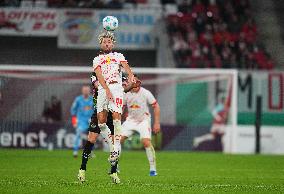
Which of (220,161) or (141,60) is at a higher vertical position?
(141,60)

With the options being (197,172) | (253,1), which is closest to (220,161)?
(197,172)

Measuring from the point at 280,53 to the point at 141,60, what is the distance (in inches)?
226

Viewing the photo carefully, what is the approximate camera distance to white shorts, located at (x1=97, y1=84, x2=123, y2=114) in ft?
46.0

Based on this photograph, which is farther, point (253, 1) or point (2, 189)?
point (253, 1)

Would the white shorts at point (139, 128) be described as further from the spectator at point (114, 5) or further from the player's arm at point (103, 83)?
the spectator at point (114, 5)

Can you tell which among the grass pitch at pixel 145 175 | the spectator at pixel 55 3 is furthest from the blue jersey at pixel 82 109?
the spectator at pixel 55 3

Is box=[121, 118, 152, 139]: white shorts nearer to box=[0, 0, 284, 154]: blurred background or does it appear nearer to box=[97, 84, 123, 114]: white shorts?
box=[97, 84, 123, 114]: white shorts

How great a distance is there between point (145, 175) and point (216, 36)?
19900mm

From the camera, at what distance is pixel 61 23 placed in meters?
34.9

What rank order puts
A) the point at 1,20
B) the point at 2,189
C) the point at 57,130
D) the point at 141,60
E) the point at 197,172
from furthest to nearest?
the point at 141,60 < the point at 1,20 < the point at 57,130 < the point at 197,172 < the point at 2,189

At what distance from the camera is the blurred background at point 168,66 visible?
2831 cm

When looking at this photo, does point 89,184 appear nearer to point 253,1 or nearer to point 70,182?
point 70,182

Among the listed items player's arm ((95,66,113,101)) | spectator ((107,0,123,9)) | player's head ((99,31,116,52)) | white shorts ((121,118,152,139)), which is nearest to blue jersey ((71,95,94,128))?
white shorts ((121,118,152,139))

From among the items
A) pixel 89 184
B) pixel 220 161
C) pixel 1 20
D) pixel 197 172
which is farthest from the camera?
pixel 1 20
